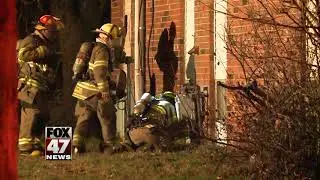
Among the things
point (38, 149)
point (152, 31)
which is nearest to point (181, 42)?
point (152, 31)

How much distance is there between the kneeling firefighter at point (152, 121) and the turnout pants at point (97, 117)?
34 centimetres

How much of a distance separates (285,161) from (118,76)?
515cm

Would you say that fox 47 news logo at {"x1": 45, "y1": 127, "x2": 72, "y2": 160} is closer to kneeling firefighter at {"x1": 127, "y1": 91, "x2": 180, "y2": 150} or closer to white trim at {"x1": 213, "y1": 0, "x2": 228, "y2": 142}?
white trim at {"x1": 213, "y1": 0, "x2": 228, "y2": 142}

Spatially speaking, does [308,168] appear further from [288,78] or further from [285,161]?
[288,78]

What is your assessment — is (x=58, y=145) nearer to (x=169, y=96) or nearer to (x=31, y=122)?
(x=31, y=122)

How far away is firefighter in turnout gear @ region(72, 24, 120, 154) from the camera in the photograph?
11078 mm

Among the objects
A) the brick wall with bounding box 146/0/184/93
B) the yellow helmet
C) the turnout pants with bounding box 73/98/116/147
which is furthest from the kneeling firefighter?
the yellow helmet

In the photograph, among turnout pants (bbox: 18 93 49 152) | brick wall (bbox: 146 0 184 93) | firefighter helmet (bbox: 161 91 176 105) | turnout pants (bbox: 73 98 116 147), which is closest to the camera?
turnout pants (bbox: 73 98 116 147)

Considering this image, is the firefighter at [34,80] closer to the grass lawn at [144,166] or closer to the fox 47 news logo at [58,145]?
the grass lawn at [144,166]

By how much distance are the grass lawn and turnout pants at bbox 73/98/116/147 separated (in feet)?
2.21

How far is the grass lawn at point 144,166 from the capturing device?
826 cm

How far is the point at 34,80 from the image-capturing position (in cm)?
1168

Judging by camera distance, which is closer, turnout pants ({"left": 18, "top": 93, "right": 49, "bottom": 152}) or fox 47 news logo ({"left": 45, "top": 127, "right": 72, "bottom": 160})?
fox 47 news logo ({"left": 45, "top": 127, "right": 72, "bottom": 160})

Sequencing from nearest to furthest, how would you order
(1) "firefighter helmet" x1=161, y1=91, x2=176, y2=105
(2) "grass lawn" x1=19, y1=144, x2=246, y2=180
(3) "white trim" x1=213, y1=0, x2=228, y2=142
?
1. (2) "grass lawn" x1=19, y1=144, x2=246, y2=180
2. (3) "white trim" x1=213, y1=0, x2=228, y2=142
3. (1) "firefighter helmet" x1=161, y1=91, x2=176, y2=105
